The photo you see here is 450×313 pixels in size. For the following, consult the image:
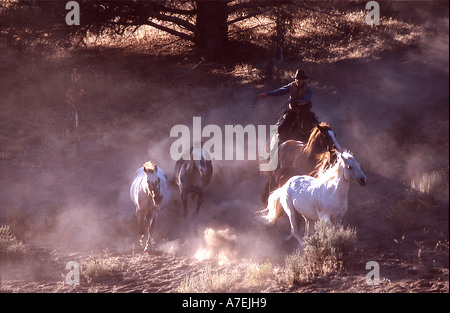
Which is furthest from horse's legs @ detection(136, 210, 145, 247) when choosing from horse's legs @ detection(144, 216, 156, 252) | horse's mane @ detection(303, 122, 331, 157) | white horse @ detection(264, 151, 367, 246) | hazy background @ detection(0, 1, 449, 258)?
horse's mane @ detection(303, 122, 331, 157)

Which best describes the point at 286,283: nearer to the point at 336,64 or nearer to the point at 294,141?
the point at 294,141

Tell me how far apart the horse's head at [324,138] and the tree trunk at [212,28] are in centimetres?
1066

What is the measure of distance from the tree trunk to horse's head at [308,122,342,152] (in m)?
10.7

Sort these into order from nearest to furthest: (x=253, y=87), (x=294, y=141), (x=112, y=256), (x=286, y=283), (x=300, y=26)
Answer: (x=286, y=283) < (x=112, y=256) < (x=294, y=141) < (x=253, y=87) < (x=300, y=26)

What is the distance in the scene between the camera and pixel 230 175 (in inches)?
560

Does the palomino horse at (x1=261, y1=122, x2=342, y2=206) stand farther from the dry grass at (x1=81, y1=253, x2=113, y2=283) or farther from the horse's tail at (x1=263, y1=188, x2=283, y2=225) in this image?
the dry grass at (x1=81, y1=253, x2=113, y2=283)

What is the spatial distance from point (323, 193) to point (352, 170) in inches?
29.4

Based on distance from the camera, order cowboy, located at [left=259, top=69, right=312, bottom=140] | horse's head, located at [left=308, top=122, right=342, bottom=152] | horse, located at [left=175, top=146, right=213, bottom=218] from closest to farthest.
A: horse's head, located at [left=308, top=122, right=342, bottom=152], cowboy, located at [left=259, top=69, right=312, bottom=140], horse, located at [left=175, top=146, right=213, bottom=218]

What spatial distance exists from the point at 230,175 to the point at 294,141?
9.50 ft

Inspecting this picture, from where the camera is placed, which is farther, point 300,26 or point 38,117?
point 300,26

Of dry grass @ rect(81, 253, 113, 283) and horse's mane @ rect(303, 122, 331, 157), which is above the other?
horse's mane @ rect(303, 122, 331, 157)

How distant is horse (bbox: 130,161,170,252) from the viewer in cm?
1027

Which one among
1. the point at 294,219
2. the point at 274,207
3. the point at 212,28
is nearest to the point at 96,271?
the point at 274,207

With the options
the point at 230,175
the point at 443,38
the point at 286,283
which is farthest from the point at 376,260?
the point at 443,38
